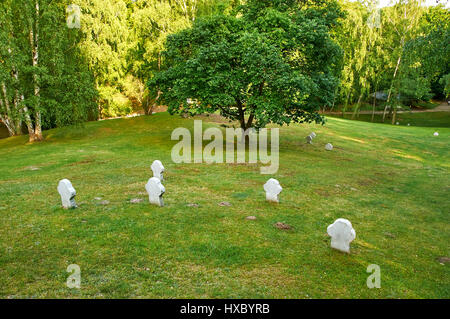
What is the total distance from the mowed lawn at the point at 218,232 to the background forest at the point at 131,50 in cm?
675

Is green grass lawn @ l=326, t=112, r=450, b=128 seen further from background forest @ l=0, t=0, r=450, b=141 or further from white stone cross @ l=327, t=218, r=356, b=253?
white stone cross @ l=327, t=218, r=356, b=253

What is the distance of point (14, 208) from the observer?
396 inches

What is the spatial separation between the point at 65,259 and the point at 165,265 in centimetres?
233

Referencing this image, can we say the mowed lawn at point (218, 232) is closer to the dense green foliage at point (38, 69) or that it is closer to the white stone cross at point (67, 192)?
the white stone cross at point (67, 192)

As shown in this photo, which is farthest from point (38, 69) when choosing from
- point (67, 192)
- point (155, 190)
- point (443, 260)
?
point (443, 260)

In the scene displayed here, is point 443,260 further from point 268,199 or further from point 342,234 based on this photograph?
point 268,199

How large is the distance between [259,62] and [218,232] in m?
12.4

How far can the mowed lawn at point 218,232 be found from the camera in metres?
6.32

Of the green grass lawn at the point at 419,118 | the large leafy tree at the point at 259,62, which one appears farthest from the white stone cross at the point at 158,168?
the green grass lawn at the point at 419,118

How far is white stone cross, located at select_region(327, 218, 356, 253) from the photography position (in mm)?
7641

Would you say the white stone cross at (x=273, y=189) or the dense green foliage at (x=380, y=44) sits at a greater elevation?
the dense green foliage at (x=380, y=44)

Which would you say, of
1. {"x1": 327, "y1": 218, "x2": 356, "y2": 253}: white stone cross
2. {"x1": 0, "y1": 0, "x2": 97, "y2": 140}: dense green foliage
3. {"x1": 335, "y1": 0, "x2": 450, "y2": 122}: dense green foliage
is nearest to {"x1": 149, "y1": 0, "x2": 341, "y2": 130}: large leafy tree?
{"x1": 0, "y1": 0, "x2": 97, "y2": 140}: dense green foliage
